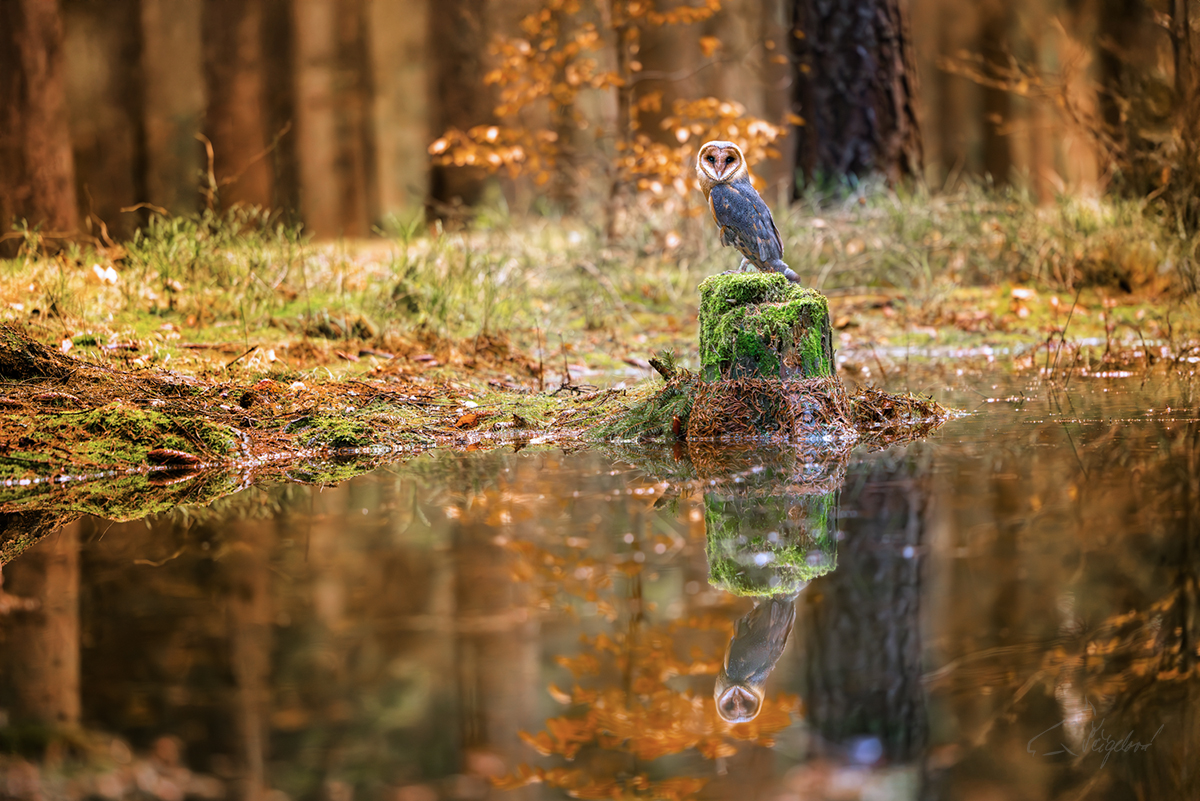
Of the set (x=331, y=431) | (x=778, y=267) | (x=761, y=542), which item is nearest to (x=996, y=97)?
(x=778, y=267)

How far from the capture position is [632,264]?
7.55 m

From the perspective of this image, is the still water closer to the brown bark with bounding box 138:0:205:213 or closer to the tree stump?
the tree stump

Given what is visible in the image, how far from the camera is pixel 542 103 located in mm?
13391

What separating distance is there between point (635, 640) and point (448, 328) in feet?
12.6

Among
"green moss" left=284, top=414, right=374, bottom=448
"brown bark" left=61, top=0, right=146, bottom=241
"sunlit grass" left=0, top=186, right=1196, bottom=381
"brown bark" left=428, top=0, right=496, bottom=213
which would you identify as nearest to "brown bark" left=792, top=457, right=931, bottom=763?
"green moss" left=284, top=414, right=374, bottom=448

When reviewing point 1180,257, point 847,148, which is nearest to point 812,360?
point 1180,257

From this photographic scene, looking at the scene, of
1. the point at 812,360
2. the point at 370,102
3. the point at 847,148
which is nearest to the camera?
the point at 812,360

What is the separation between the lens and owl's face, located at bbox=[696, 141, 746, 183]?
395cm

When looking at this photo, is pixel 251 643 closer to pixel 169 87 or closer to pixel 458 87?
pixel 458 87

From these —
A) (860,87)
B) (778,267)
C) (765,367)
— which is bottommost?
(765,367)

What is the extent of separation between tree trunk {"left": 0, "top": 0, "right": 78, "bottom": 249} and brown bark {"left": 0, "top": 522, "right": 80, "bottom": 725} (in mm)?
6346

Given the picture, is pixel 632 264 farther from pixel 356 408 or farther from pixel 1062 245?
pixel 356 408

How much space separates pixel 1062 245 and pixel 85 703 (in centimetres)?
686
